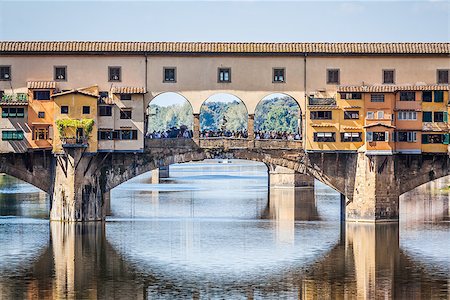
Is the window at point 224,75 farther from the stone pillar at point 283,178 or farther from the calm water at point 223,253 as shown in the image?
the stone pillar at point 283,178

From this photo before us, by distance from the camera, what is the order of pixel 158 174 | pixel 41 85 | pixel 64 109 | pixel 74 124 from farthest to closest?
1. pixel 158 174
2. pixel 41 85
3. pixel 64 109
4. pixel 74 124

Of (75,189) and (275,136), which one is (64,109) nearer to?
(75,189)

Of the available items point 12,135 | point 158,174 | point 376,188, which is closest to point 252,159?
point 376,188

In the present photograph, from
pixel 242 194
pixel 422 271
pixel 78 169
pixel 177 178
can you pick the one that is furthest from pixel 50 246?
pixel 177 178

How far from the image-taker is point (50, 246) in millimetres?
59969

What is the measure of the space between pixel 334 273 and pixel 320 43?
65.7ft

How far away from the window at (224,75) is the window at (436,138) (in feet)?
39.1

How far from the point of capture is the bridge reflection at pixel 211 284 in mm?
48000

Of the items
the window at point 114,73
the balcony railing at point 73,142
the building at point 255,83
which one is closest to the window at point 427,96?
the building at point 255,83

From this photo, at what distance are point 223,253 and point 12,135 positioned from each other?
1656 cm

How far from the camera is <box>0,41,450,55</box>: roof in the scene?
68.4 m

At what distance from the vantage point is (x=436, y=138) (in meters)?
68.2

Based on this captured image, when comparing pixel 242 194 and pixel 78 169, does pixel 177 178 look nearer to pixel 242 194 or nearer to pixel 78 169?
pixel 242 194

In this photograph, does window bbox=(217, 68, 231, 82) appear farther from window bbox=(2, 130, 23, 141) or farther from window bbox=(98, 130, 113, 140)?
window bbox=(2, 130, 23, 141)
